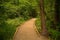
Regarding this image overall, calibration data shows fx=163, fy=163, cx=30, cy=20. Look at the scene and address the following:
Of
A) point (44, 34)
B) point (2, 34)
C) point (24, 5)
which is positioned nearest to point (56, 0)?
point (44, 34)

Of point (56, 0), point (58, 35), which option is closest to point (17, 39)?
point (58, 35)

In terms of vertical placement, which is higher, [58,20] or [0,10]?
[0,10]

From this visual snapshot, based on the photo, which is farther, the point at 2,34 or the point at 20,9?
the point at 20,9

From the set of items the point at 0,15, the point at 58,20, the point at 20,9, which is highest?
the point at 0,15

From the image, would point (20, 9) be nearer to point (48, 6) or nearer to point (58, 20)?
point (48, 6)

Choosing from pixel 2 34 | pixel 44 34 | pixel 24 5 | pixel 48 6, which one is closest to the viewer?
pixel 2 34

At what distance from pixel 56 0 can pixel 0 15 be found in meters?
6.30

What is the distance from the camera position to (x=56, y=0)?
1723 cm

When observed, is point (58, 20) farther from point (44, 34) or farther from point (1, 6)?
point (1, 6)

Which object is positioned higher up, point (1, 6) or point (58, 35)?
point (1, 6)

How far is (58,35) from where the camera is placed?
13.9 meters

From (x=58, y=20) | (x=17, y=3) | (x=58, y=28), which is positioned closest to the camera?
(x=58, y=28)

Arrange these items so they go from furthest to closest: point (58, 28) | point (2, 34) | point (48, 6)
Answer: point (48, 6) < point (58, 28) < point (2, 34)

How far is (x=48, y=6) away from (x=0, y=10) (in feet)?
33.0
